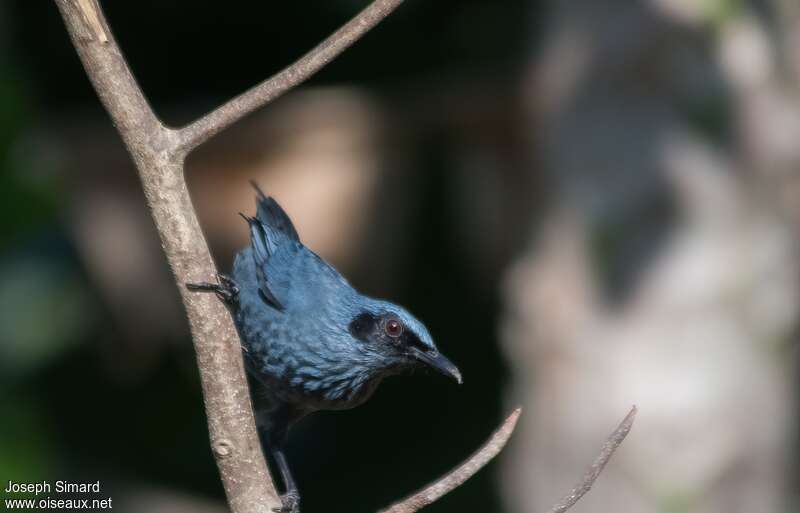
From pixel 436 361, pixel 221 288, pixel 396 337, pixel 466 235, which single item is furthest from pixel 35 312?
pixel 221 288

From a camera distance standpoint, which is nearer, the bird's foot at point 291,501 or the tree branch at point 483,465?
the tree branch at point 483,465

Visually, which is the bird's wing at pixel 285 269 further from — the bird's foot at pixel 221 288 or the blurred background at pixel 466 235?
the blurred background at pixel 466 235

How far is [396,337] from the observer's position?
3260 millimetres

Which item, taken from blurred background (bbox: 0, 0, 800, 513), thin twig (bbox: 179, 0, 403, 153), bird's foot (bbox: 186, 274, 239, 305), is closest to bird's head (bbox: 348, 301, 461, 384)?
bird's foot (bbox: 186, 274, 239, 305)

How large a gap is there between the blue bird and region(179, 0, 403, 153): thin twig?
0.73 metres

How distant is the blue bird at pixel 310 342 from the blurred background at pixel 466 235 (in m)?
2.79

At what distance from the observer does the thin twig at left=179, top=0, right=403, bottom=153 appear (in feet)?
7.85

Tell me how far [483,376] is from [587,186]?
244 centimetres

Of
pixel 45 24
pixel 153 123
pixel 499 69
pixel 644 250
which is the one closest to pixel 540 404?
pixel 644 250

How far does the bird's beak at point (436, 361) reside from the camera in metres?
3.14

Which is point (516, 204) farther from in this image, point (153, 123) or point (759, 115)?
point (153, 123)

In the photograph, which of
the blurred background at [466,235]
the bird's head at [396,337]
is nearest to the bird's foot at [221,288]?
the bird's head at [396,337]

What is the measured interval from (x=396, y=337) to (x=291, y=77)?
105 cm

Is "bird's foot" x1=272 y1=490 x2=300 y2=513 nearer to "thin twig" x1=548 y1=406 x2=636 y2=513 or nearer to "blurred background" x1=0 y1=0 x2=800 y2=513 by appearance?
"thin twig" x1=548 y1=406 x2=636 y2=513
